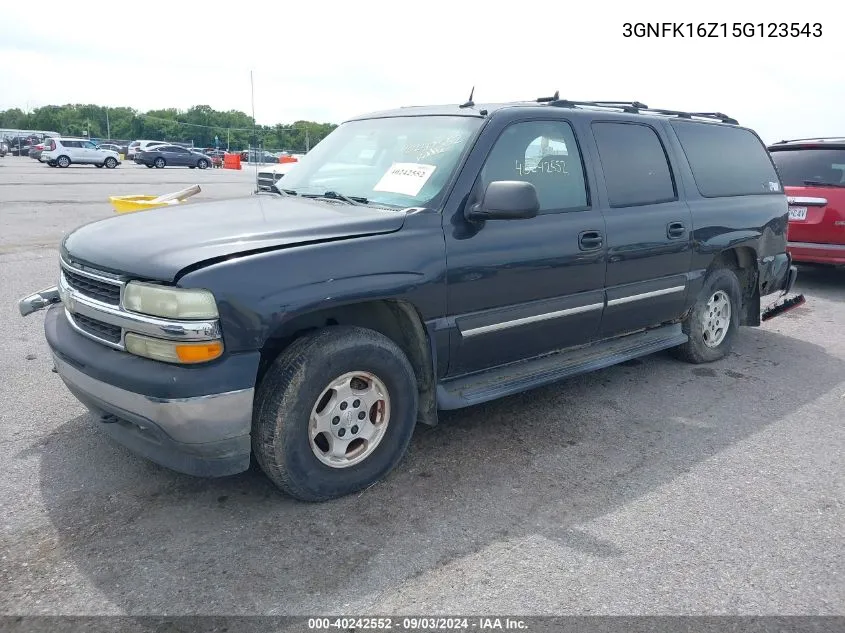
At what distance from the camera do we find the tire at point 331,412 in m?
3.04

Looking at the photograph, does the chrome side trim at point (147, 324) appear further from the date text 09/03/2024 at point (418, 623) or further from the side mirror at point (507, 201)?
the side mirror at point (507, 201)

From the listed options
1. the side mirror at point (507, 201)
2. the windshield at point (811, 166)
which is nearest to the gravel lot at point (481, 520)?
the side mirror at point (507, 201)

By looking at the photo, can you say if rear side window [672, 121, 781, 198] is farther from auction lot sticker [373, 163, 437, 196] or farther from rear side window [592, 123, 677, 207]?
auction lot sticker [373, 163, 437, 196]

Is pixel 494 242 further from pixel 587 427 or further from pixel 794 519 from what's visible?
pixel 794 519

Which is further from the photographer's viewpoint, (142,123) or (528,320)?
(142,123)

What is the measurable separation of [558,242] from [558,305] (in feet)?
1.23

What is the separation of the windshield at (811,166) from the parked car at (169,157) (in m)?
39.9

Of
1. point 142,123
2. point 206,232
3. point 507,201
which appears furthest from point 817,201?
point 142,123

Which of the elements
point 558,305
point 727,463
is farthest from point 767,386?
point 558,305

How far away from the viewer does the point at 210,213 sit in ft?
11.9

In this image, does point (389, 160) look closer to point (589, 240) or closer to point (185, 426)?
point (589, 240)

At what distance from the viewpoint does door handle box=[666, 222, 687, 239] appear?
482 centimetres

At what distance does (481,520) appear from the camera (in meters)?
3.15

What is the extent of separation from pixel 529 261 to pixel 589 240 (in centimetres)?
55
